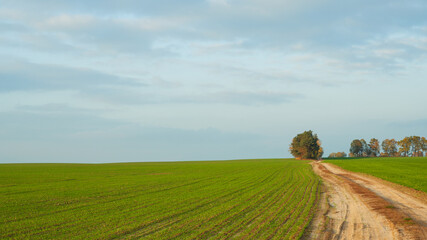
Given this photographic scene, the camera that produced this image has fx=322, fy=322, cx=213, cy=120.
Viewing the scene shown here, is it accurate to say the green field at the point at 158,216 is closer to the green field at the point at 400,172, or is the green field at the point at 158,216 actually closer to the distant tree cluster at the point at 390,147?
the green field at the point at 400,172

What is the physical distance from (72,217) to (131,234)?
16.2 feet

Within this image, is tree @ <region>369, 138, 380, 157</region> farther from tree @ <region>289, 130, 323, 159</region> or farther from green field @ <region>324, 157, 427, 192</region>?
green field @ <region>324, 157, 427, 192</region>

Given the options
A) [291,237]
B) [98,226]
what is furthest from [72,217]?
[291,237]

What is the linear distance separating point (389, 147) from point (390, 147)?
53 centimetres

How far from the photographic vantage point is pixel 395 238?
11.0 m

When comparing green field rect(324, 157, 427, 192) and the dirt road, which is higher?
green field rect(324, 157, 427, 192)

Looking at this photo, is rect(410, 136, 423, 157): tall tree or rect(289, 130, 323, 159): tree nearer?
rect(289, 130, 323, 159): tree

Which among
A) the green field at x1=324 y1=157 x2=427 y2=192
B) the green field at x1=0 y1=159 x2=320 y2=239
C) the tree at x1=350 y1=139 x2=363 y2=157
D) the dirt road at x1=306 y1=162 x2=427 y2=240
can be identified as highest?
the tree at x1=350 y1=139 x2=363 y2=157

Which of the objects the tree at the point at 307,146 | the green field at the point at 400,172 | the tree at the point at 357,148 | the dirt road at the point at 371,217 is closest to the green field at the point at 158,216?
the dirt road at the point at 371,217

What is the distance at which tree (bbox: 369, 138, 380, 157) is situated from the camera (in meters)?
193

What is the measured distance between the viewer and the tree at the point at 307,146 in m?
138

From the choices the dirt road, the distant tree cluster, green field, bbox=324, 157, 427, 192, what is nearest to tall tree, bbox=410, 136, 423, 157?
the distant tree cluster

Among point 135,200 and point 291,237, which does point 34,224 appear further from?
point 291,237

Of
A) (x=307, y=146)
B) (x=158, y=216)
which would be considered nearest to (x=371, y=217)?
(x=158, y=216)
